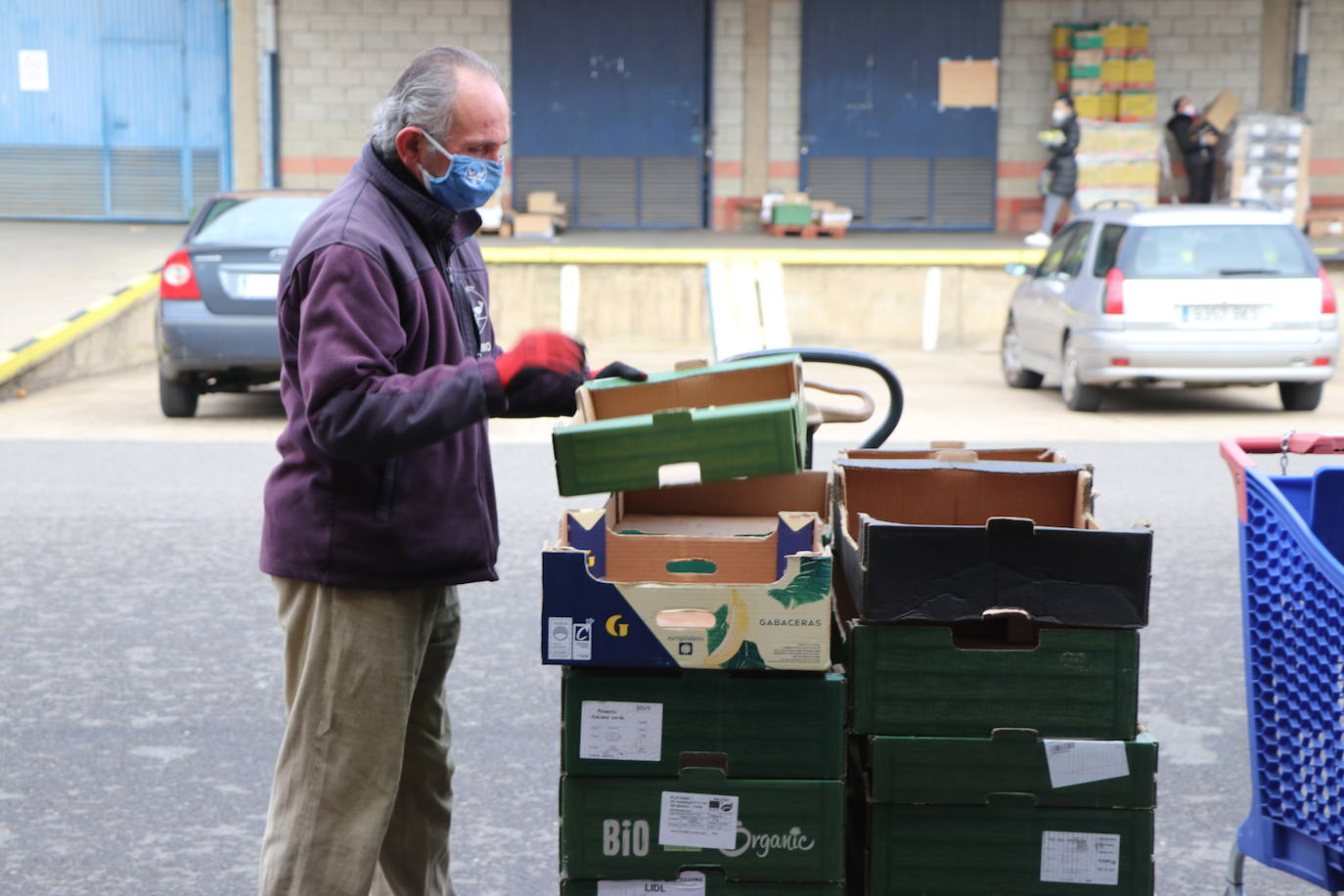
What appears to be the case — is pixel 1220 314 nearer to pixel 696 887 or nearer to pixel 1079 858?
pixel 1079 858

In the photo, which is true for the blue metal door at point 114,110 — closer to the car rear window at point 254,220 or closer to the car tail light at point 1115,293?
the car rear window at point 254,220

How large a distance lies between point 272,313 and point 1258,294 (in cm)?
714

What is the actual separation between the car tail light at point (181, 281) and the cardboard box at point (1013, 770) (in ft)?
32.6

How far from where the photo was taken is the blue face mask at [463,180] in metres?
3.04

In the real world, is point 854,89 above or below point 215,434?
above

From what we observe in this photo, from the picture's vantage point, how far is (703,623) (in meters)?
2.94

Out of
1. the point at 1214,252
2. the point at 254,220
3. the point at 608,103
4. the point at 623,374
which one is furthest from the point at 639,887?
the point at 608,103

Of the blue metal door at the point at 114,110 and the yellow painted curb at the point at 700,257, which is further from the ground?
the blue metal door at the point at 114,110

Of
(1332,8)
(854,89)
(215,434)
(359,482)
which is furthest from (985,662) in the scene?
(1332,8)

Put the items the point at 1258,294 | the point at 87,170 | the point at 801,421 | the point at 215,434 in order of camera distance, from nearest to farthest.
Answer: the point at 801,421
the point at 215,434
the point at 1258,294
the point at 87,170

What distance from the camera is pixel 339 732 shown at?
3096 millimetres

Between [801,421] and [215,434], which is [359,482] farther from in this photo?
[215,434]

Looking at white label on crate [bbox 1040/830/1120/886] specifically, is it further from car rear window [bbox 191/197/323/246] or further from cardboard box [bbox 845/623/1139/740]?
car rear window [bbox 191/197/323/246]

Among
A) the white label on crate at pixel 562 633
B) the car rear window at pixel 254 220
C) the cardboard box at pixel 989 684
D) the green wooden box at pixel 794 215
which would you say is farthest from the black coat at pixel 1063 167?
the white label on crate at pixel 562 633
